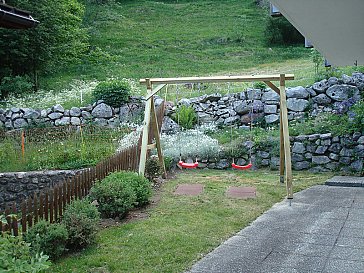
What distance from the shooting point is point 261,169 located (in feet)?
36.0

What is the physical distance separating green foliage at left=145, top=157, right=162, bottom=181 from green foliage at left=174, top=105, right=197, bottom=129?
3086 mm

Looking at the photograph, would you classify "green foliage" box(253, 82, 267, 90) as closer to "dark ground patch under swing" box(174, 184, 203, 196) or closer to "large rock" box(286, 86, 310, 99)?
"large rock" box(286, 86, 310, 99)

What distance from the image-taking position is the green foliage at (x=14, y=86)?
631 inches

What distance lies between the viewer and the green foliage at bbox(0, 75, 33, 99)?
52.5ft

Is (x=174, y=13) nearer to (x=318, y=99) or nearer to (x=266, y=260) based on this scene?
(x=318, y=99)

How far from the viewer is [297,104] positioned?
12.3 meters

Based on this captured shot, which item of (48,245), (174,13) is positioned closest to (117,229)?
(48,245)

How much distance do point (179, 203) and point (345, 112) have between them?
18.1 feet

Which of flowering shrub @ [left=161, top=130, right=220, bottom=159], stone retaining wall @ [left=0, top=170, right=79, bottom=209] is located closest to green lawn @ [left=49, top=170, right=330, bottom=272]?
flowering shrub @ [left=161, top=130, right=220, bottom=159]

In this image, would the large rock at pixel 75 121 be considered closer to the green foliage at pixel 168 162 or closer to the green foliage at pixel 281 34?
the green foliage at pixel 168 162

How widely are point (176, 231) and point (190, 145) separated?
17.2ft

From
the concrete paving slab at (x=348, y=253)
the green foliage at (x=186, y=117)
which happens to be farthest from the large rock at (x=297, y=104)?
the concrete paving slab at (x=348, y=253)

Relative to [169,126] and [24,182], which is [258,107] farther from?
[24,182]

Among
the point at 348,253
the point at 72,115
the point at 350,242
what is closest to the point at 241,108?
the point at 72,115
